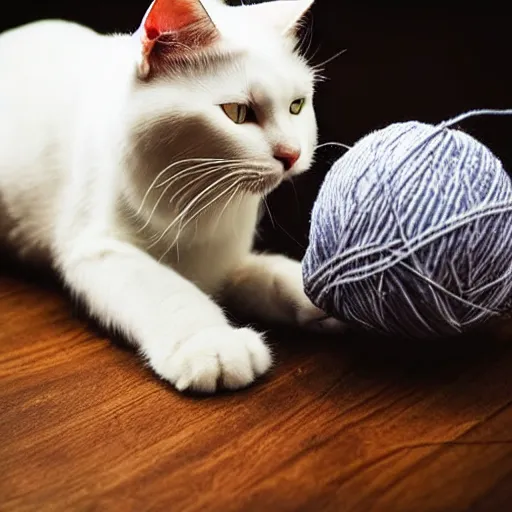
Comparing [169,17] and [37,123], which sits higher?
[169,17]

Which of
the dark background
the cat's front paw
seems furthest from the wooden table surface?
the dark background

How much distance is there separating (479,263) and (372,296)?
110 mm

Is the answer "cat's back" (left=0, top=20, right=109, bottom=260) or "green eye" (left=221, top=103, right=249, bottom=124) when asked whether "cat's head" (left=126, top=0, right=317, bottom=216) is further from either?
"cat's back" (left=0, top=20, right=109, bottom=260)

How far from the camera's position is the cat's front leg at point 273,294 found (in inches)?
36.4

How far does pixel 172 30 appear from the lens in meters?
0.81

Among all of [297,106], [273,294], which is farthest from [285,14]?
[273,294]

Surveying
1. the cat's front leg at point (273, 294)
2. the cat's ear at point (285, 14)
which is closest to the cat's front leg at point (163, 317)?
the cat's front leg at point (273, 294)

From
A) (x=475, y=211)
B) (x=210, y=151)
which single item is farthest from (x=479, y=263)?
(x=210, y=151)

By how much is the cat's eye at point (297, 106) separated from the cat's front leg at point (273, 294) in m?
0.21

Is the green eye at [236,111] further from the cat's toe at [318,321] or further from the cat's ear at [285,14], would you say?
the cat's toe at [318,321]

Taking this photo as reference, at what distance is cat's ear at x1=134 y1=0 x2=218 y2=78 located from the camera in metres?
0.79

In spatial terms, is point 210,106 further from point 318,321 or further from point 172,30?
point 318,321

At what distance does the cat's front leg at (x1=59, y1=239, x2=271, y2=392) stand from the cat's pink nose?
0.19m

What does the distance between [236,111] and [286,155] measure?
0.08m
